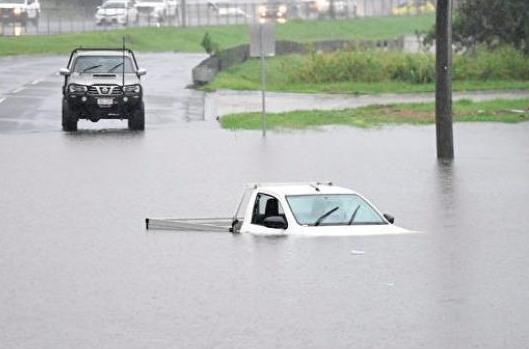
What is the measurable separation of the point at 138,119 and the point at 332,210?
2253cm

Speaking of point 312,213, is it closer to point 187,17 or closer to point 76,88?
point 76,88

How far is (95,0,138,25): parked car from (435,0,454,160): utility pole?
68.7 m

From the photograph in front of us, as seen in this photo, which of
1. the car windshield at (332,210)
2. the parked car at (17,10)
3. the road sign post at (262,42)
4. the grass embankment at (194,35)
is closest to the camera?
the car windshield at (332,210)

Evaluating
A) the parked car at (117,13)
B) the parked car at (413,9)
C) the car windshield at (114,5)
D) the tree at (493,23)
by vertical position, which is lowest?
the tree at (493,23)

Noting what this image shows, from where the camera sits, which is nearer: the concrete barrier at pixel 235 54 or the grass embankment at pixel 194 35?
the concrete barrier at pixel 235 54

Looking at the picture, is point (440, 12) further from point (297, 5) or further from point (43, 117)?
point (297, 5)

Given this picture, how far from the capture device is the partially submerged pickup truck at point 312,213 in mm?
21422

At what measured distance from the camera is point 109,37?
88188 millimetres

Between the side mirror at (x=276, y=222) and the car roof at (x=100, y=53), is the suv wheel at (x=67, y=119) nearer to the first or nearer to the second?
the car roof at (x=100, y=53)

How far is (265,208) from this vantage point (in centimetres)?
2247

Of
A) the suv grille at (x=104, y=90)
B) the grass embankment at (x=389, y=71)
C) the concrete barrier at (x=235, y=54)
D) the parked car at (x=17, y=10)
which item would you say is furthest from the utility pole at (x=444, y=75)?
the parked car at (x=17, y=10)

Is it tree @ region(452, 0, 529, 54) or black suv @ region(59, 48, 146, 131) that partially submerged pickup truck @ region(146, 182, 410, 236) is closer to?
black suv @ region(59, 48, 146, 131)

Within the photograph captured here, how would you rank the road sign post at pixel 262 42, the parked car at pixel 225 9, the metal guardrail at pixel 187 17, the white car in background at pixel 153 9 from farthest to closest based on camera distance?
the parked car at pixel 225 9 → the white car in background at pixel 153 9 → the metal guardrail at pixel 187 17 → the road sign post at pixel 262 42

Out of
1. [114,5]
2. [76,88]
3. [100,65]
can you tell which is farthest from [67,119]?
[114,5]
